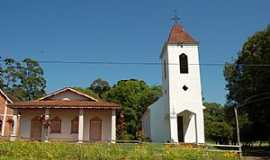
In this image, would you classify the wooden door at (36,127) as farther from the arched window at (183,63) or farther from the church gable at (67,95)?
the arched window at (183,63)

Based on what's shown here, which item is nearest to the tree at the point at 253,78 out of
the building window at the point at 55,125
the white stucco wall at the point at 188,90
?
the white stucco wall at the point at 188,90

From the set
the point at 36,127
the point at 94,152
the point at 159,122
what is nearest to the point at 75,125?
the point at 36,127

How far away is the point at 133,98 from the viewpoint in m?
56.5

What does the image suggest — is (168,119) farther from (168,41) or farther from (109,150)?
(109,150)

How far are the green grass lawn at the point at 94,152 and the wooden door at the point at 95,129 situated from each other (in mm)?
10056

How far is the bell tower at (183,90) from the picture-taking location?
28.8 metres

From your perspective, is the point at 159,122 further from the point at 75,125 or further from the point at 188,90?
the point at 75,125

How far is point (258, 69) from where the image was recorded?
3122 centimetres

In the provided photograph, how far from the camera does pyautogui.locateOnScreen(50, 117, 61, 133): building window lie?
28469 millimetres

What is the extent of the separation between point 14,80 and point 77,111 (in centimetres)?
4184

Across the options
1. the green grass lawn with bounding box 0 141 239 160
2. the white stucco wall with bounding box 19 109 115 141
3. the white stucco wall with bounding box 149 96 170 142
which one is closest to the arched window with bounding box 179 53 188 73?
the white stucco wall with bounding box 149 96 170 142

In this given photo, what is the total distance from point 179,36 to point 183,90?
5844mm

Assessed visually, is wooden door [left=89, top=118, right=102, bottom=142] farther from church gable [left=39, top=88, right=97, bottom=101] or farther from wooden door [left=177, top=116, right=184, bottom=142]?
wooden door [left=177, top=116, right=184, bottom=142]

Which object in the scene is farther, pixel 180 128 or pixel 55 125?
pixel 180 128
